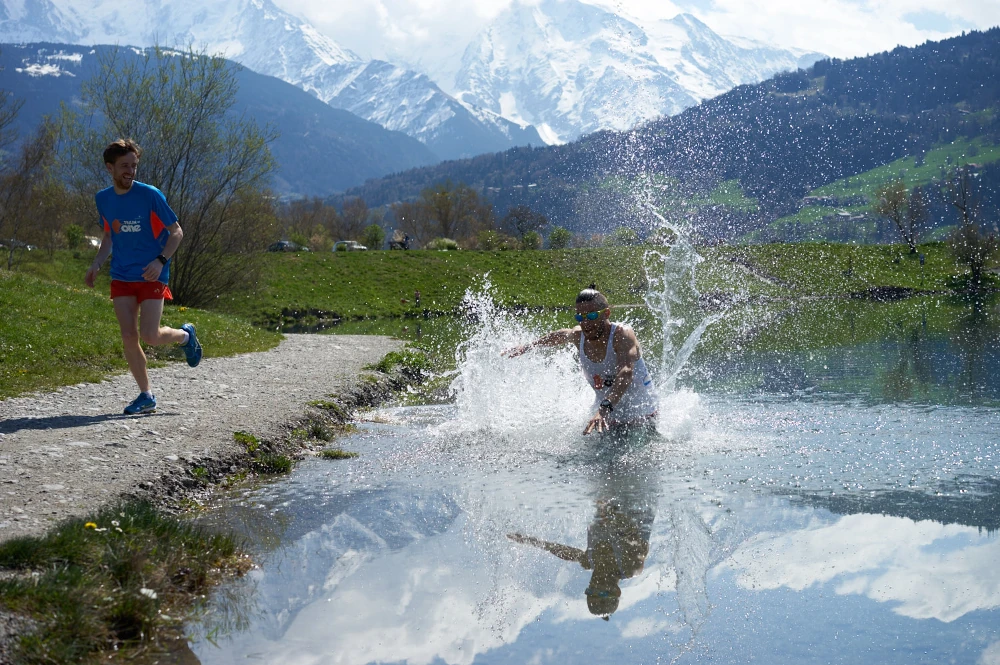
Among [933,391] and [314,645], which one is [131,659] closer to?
[314,645]

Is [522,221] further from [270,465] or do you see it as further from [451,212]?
[270,465]

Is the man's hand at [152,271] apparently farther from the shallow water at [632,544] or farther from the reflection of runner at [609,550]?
the reflection of runner at [609,550]

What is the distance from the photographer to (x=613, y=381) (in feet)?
36.9

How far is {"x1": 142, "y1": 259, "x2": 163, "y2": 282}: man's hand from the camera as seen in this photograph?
10211mm

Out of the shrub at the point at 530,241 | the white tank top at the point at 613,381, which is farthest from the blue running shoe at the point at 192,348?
the shrub at the point at 530,241

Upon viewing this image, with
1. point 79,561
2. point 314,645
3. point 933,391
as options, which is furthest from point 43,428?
point 933,391

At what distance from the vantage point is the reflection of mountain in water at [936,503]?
7594mm

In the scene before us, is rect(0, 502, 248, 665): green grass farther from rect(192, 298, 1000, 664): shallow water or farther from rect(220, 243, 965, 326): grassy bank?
rect(220, 243, 965, 326): grassy bank

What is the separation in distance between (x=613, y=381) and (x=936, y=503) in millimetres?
4204

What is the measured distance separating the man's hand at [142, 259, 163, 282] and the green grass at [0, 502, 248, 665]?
12.9ft

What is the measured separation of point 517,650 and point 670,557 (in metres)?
1.96

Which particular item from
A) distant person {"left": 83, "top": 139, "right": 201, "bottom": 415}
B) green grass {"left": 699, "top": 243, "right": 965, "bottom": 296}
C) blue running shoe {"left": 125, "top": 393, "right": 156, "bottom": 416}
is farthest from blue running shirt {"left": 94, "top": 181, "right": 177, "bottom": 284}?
green grass {"left": 699, "top": 243, "right": 965, "bottom": 296}

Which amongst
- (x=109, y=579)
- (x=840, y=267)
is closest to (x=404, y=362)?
(x=109, y=579)

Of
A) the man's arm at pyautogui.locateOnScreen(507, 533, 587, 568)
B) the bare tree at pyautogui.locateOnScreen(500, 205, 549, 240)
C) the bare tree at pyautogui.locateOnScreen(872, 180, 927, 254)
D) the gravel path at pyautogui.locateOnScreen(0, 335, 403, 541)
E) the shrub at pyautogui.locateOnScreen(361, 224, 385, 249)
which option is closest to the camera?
the man's arm at pyautogui.locateOnScreen(507, 533, 587, 568)
